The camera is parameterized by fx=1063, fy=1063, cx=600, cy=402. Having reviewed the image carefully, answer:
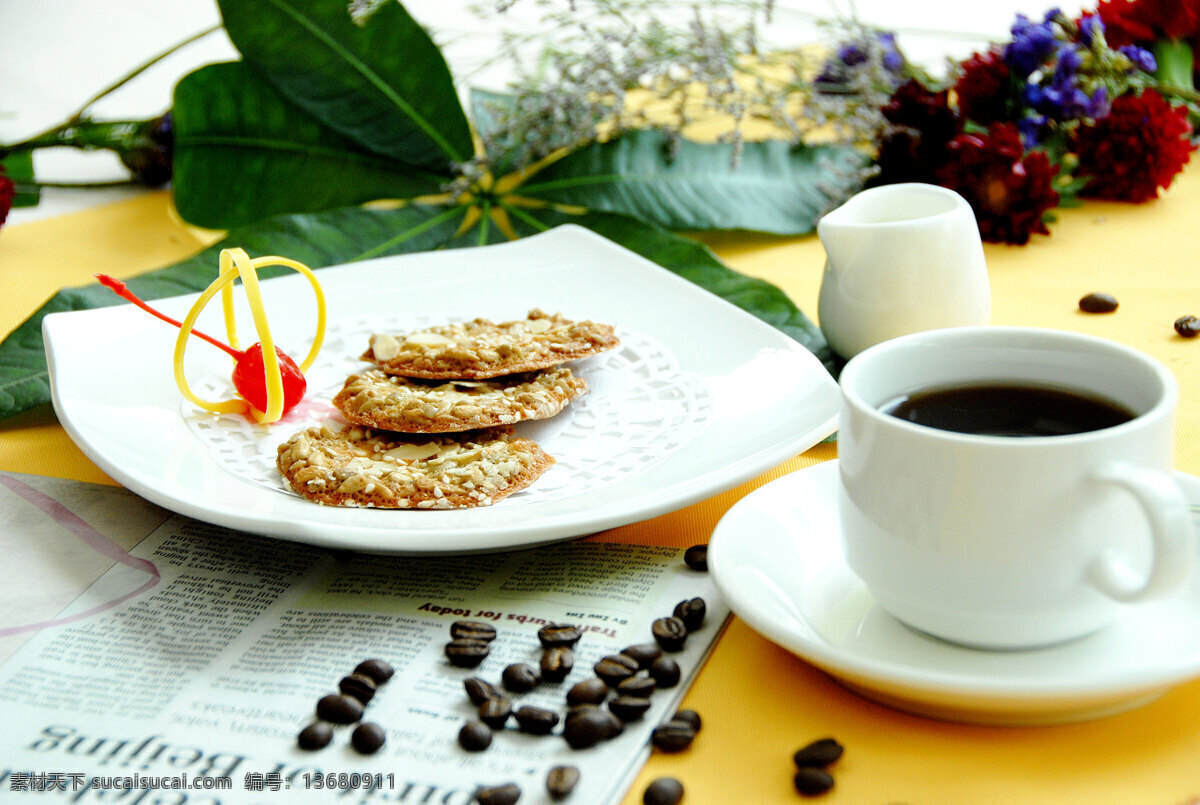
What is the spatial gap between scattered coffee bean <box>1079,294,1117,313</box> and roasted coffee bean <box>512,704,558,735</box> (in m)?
1.03

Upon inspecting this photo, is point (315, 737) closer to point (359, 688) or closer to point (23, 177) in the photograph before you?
point (359, 688)

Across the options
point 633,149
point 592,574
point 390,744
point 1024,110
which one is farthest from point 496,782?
point 1024,110

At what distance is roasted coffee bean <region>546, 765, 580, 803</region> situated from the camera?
2.06 ft

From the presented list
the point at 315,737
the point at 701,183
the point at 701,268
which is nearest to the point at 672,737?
the point at 315,737

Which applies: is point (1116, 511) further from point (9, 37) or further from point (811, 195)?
point (9, 37)

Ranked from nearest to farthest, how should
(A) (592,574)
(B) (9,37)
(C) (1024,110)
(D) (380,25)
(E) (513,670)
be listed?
(E) (513,670) → (A) (592,574) → (D) (380,25) → (C) (1024,110) → (B) (9,37)

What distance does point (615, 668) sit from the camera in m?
0.73

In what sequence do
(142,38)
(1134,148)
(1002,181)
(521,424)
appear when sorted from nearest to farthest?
(521,424), (1002,181), (1134,148), (142,38)

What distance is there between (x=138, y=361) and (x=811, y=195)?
3.43ft

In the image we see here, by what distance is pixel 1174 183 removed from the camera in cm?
183

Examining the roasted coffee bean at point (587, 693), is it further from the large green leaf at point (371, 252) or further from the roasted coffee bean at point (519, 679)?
the large green leaf at point (371, 252)

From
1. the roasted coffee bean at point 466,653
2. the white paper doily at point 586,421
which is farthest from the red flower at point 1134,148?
the roasted coffee bean at point 466,653

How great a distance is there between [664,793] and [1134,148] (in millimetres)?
1493

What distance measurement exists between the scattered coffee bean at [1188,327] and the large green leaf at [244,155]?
1179 millimetres
